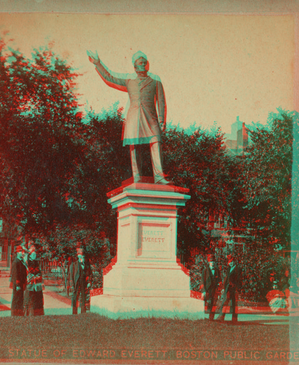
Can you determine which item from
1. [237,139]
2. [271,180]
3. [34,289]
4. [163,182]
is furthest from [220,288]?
[34,289]

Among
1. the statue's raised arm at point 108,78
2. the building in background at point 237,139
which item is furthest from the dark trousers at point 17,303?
the building in background at point 237,139

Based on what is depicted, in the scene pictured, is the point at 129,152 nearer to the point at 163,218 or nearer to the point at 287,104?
the point at 163,218

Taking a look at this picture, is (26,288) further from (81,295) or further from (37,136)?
(37,136)

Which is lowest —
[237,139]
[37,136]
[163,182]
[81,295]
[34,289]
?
[81,295]

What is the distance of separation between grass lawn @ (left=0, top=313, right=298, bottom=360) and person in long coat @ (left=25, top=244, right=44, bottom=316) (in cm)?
53

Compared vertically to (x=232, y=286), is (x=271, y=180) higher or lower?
higher

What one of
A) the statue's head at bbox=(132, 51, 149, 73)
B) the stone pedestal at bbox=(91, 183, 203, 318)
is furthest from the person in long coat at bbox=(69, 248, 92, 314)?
the statue's head at bbox=(132, 51, 149, 73)

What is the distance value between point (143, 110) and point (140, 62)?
84cm

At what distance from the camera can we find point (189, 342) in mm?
5922

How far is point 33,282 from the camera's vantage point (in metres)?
6.84

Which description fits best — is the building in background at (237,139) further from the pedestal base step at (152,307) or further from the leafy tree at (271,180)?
the pedestal base step at (152,307)

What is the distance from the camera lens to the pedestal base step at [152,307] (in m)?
6.12

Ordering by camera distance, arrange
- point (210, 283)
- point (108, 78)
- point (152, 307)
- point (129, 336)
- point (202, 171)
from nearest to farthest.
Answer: point (129, 336)
point (152, 307)
point (210, 283)
point (108, 78)
point (202, 171)

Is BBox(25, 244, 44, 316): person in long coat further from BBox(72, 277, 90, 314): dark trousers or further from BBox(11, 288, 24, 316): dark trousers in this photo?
BBox(72, 277, 90, 314): dark trousers
